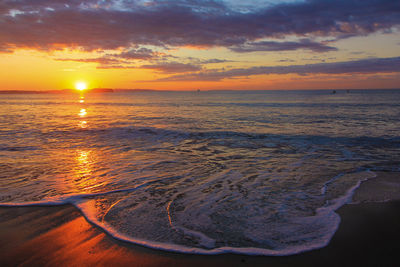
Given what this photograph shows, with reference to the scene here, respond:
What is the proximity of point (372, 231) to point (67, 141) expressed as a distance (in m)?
15.1

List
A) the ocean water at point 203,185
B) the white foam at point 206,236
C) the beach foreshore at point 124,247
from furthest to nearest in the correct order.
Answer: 1. the ocean water at point 203,185
2. the white foam at point 206,236
3. the beach foreshore at point 124,247

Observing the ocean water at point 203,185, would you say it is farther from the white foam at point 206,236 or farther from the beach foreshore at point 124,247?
the beach foreshore at point 124,247

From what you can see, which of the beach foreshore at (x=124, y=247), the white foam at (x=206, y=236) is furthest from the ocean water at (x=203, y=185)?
the beach foreshore at (x=124, y=247)

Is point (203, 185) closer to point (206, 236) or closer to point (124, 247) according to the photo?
point (206, 236)

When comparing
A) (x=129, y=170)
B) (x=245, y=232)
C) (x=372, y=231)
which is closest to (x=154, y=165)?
(x=129, y=170)

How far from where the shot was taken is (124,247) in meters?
4.21

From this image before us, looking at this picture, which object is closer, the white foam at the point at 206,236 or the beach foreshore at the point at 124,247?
the beach foreshore at the point at 124,247

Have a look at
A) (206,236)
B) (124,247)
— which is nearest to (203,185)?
(206,236)

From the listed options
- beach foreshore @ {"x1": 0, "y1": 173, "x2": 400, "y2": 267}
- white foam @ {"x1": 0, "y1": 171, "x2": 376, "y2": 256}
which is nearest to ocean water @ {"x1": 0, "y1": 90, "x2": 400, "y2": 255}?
white foam @ {"x1": 0, "y1": 171, "x2": 376, "y2": 256}

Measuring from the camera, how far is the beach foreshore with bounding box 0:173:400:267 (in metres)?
3.81

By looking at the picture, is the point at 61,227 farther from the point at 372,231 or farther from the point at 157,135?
the point at 157,135

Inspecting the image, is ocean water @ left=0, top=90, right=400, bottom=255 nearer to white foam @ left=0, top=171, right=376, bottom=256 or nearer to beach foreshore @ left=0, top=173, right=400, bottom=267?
white foam @ left=0, top=171, right=376, bottom=256

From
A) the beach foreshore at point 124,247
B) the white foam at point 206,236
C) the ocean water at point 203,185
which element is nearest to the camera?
the beach foreshore at point 124,247

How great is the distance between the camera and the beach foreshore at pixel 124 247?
12.5 feet
